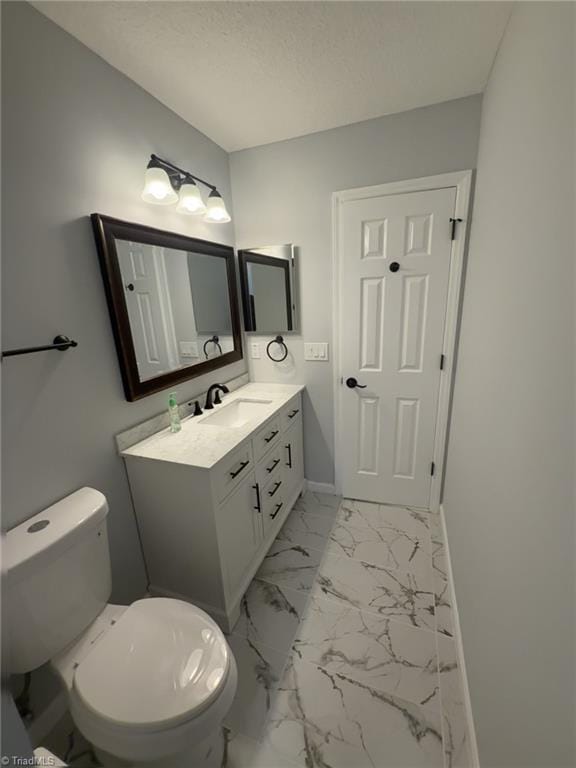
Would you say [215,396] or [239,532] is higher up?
[215,396]

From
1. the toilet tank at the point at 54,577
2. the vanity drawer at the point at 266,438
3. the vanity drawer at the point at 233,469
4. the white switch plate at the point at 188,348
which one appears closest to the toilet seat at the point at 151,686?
the toilet tank at the point at 54,577

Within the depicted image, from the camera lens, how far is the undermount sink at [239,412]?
192 cm

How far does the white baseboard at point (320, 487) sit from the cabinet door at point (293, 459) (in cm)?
12

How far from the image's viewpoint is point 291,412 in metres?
2.13

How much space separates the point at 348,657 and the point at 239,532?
70 cm

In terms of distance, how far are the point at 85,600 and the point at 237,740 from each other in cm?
73

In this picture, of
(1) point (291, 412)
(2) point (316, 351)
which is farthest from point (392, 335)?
(1) point (291, 412)

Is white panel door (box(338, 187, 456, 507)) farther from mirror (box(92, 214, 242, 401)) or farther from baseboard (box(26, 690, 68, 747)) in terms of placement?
baseboard (box(26, 690, 68, 747))

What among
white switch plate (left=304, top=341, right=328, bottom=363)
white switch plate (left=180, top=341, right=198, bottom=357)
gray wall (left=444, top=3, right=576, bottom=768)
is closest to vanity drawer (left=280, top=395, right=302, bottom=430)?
white switch plate (left=304, top=341, right=328, bottom=363)

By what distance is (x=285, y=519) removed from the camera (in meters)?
2.14

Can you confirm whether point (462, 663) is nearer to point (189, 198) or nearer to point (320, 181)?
point (189, 198)

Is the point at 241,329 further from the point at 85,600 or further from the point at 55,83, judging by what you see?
the point at 85,600

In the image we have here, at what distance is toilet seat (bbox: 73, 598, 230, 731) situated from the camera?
0.84m

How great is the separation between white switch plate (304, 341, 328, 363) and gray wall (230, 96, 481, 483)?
38mm
